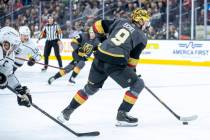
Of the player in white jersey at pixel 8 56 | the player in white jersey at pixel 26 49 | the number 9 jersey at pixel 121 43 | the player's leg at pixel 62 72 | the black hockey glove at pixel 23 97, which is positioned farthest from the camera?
the player's leg at pixel 62 72

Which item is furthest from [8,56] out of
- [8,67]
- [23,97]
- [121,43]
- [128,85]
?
[128,85]

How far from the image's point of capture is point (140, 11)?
485 cm

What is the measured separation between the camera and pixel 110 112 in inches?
228

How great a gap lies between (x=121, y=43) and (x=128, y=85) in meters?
0.39

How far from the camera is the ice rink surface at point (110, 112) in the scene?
458cm

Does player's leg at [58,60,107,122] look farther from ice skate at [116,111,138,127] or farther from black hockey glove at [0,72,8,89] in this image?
black hockey glove at [0,72,8,89]

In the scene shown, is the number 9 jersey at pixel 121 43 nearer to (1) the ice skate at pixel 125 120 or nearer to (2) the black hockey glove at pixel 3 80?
(1) the ice skate at pixel 125 120

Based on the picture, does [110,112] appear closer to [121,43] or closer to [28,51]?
[121,43]

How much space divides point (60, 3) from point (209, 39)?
4.85 m

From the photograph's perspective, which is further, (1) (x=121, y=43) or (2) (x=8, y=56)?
(1) (x=121, y=43)

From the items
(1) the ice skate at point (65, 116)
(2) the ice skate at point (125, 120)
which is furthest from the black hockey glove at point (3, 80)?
(2) the ice skate at point (125, 120)

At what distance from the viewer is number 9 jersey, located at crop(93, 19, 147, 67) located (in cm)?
471

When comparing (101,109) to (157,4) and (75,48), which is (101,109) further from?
(157,4)

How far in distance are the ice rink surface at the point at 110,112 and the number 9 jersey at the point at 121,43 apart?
2.10ft
